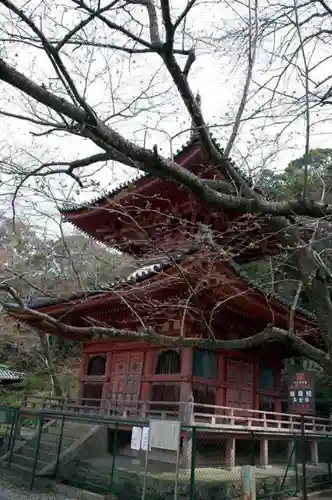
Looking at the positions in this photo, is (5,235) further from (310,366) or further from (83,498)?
(310,366)

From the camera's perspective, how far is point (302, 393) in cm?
1042

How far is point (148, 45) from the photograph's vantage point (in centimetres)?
467

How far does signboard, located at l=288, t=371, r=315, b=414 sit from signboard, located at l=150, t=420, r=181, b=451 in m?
4.29

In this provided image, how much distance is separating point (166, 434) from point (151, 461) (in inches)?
152

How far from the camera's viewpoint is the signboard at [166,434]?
22.8 feet

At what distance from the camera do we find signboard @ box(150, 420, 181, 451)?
6959 mm

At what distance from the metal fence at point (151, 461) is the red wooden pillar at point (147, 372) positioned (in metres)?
0.87

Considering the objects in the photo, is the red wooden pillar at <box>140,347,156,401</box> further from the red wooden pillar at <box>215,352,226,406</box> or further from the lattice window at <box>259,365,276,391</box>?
the lattice window at <box>259,365,276,391</box>

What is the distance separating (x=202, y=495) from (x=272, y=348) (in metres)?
5.81

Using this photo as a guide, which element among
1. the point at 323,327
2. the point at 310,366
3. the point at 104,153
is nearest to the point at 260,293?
the point at 323,327

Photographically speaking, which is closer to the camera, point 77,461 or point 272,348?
point 77,461

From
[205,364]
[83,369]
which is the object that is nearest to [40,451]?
[83,369]

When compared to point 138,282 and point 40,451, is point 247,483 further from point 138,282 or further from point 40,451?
point 40,451

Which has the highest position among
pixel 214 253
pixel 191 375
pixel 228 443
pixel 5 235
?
pixel 5 235
